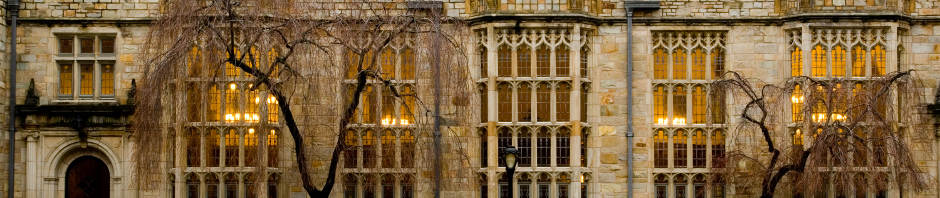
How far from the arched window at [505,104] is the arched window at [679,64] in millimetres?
3560

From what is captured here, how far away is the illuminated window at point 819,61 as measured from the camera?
25.2m

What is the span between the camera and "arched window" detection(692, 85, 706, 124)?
25672 millimetres

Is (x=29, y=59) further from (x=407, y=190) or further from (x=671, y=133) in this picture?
(x=671, y=133)

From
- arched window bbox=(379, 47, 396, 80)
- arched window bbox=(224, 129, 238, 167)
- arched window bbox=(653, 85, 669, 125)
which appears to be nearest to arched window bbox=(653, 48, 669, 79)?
arched window bbox=(653, 85, 669, 125)

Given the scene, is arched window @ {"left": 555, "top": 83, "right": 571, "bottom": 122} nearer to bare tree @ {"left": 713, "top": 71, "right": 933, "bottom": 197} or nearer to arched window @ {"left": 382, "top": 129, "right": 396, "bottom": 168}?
bare tree @ {"left": 713, "top": 71, "right": 933, "bottom": 197}

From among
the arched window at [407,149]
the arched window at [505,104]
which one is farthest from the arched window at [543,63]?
the arched window at [407,149]

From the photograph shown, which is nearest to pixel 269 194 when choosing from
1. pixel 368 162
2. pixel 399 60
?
pixel 368 162

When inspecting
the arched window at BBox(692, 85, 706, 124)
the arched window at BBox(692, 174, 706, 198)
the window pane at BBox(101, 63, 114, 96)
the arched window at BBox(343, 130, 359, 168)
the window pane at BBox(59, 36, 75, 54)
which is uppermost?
the window pane at BBox(59, 36, 75, 54)

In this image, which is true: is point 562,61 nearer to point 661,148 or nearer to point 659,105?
point 659,105

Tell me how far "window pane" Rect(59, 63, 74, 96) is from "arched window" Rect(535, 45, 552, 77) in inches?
391

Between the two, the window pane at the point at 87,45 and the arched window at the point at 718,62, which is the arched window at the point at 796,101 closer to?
the arched window at the point at 718,62

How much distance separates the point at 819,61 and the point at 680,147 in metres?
3.40

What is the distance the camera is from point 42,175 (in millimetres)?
25344

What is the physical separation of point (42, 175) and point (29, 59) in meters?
2.46
